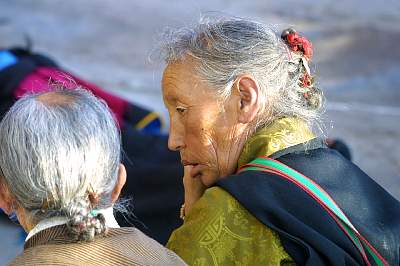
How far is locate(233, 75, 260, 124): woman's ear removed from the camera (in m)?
2.63

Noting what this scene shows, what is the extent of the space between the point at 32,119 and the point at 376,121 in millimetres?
5091

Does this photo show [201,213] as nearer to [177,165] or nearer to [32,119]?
[32,119]

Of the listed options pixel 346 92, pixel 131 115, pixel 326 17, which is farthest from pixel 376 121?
pixel 326 17

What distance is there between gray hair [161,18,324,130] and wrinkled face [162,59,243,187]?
0.04 meters

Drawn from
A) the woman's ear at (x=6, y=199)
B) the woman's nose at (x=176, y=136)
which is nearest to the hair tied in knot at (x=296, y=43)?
the woman's nose at (x=176, y=136)

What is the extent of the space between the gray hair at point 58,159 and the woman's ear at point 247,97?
671 millimetres

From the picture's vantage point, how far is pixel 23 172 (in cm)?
200

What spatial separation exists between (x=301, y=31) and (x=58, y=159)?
285 inches

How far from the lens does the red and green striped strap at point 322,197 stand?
2484 mm

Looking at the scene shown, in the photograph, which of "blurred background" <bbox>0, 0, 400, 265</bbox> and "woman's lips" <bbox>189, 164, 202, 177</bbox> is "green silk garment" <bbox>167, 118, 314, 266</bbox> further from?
"blurred background" <bbox>0, 0, 400, 265</bbox>

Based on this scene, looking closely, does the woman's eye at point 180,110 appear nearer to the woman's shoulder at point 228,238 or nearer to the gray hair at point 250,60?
the gray hair at point 250,60

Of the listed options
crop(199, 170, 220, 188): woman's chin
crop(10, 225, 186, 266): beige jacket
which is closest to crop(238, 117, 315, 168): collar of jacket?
crop(199, 170, 220, 188): woman's chin

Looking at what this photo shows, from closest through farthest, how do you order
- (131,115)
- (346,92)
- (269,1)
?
(131,115)
(346,92)
(269,1)

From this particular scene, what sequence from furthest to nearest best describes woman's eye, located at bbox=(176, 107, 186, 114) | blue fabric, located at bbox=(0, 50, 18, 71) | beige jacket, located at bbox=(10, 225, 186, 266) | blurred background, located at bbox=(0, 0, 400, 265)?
blurred background, located at bbox=(0, 0, 400, 265) → blue fabric, located at bbox=(0, 50, 18, 71) → woman's eye, located at bbox=(176, 107, 186, 114) → beige jacket, located at bbox=(10, 225, 186, 266)
